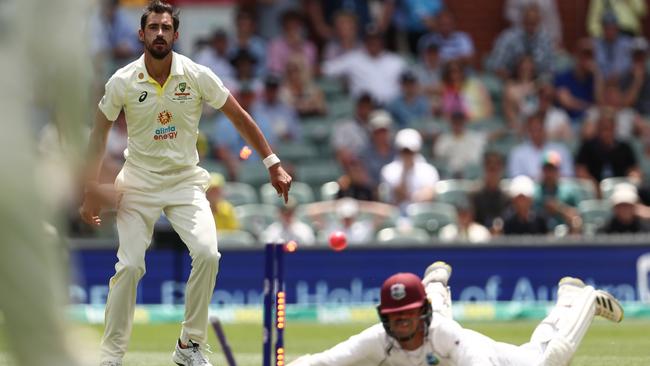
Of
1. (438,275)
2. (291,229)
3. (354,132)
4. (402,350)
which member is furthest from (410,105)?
(402,350)

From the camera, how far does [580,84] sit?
18703 mm

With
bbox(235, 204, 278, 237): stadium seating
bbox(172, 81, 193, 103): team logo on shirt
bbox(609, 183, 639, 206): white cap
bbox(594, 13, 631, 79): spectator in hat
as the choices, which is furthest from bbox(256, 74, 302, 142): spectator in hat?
bbox(172, 81, 193, 103): team logo on shirt

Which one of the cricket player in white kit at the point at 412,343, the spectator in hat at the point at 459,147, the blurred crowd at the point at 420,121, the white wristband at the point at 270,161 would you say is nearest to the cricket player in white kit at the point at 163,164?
the white wristband at the point at 270,161

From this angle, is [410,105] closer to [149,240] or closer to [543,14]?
[543,14]

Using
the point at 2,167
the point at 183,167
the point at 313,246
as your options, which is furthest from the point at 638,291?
the point at 2,167

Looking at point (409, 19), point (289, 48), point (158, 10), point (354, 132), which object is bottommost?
point (158, 10)

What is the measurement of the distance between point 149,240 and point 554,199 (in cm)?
850

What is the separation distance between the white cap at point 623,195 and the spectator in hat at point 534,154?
1.02 meters

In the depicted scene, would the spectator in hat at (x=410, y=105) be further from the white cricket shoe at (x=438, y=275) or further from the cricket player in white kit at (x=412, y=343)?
the cricket player in white kit at (x=412, y=343)

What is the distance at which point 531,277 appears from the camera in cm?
1525

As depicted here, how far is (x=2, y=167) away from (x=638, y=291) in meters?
11.6

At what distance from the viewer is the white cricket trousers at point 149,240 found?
27.1 feet

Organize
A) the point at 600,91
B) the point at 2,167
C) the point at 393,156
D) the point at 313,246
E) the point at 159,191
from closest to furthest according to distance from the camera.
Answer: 1. the point at 2,167
2. the point at 159,191
3. the point at 313,246
4. the point at 393,156
5. the point at 600,91

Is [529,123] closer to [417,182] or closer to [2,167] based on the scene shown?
[417,182]
